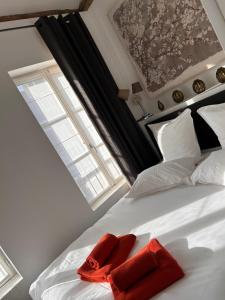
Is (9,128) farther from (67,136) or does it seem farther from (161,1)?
(161,1)

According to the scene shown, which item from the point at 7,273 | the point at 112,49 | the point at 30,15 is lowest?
the point at 7,273

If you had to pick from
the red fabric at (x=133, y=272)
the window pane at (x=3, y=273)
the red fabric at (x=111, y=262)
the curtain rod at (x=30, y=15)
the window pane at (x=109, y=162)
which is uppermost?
the curtain rod at (x=30, y=15)

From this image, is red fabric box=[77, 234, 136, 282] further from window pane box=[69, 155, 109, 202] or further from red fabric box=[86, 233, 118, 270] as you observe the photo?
window pane box=[69, 155, 109, 202]

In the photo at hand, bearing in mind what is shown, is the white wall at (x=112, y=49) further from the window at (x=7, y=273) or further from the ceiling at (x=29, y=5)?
the window at (x=7, y=273)

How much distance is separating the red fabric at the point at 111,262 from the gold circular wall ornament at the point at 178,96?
171 cm

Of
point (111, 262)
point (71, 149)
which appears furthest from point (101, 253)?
point (71, 149)

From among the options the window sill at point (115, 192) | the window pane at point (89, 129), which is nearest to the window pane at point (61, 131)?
the window pane at point (89, 129)

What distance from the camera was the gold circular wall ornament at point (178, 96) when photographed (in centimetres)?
331

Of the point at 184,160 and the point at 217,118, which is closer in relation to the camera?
the point at 217,118

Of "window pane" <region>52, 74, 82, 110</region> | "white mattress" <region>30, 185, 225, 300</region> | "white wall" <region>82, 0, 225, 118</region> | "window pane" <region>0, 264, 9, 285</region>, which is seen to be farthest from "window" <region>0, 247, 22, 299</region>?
"white wall" <region>82, 0, 225, 118</region>

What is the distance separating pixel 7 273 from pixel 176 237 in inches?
56.9

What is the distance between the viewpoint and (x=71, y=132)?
3541 millimetres

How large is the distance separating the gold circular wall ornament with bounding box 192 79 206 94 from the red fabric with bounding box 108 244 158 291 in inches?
76.5

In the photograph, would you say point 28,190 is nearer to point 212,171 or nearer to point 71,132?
point 71,132
